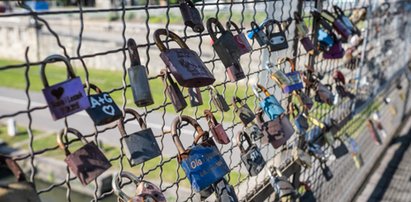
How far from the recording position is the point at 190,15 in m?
1.03

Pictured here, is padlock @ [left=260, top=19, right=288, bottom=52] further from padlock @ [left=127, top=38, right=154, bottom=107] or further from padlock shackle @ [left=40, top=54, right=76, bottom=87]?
padlock shackle @ [left=40, top=54, right=76, bottom=87]

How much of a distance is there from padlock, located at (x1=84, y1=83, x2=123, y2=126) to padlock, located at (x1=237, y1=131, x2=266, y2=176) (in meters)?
0.52

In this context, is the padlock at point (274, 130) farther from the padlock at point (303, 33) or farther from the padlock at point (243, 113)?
the padlock at point (303, 33)

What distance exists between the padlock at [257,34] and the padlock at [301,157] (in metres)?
0.60

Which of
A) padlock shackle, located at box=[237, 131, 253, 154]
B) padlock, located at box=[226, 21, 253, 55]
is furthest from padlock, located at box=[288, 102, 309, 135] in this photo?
padlock, located at box=[226, 21, 253, 55]

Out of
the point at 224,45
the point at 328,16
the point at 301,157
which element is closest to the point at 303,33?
the point at 328,16

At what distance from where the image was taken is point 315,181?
2148 mm

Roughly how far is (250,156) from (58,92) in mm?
673

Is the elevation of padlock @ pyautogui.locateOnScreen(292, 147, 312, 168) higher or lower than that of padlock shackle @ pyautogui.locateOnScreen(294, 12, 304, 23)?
lower

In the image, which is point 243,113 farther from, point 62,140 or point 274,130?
point 62,140

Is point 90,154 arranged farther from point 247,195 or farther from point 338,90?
point 338,90

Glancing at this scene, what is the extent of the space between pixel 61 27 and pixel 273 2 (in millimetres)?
18495

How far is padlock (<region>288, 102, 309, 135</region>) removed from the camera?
1642mm

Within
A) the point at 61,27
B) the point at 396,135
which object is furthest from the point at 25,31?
the point at 396,135
